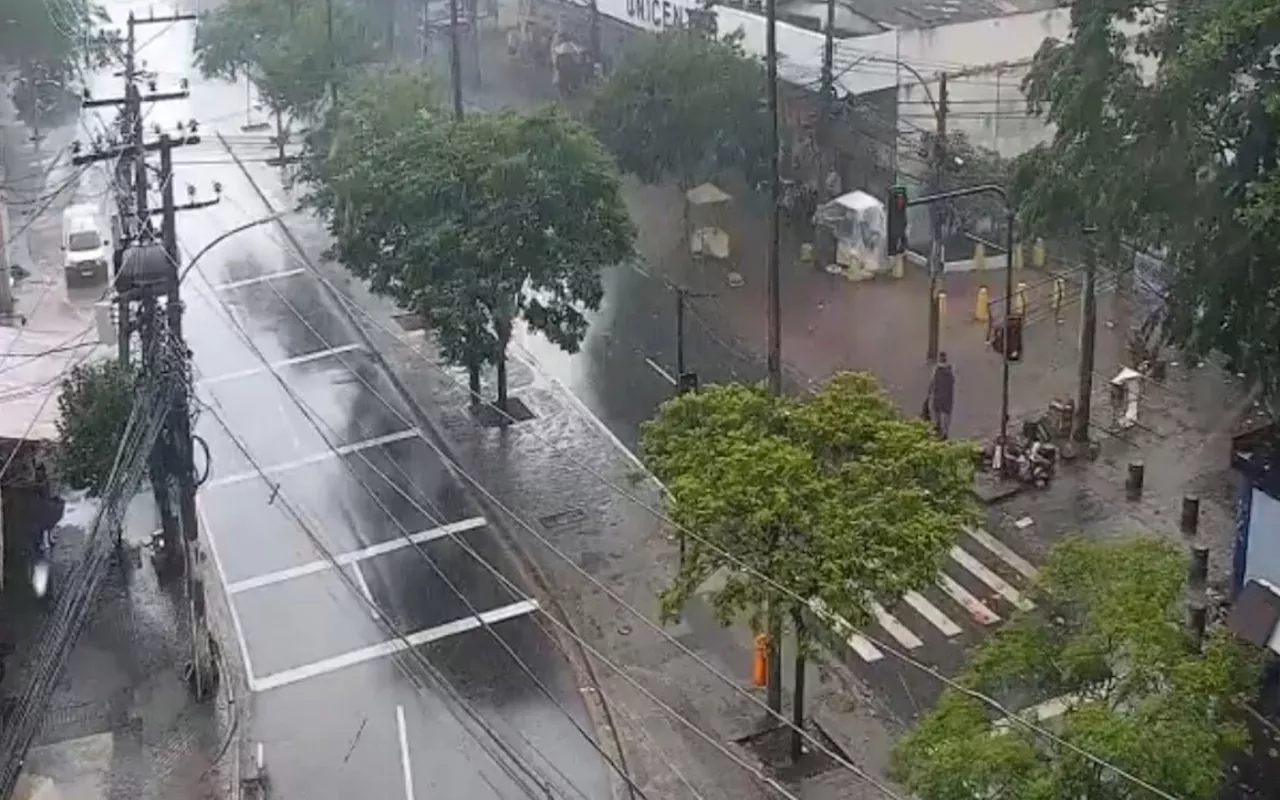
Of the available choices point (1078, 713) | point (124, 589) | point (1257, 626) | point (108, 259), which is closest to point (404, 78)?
point (108, 259)

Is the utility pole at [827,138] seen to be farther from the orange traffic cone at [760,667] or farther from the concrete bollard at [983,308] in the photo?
the orange traffic cone at [760,667]

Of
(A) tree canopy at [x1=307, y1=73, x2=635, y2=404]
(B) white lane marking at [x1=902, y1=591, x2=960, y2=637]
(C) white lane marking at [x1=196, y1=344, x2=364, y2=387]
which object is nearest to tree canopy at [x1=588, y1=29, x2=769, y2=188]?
(C) white lane marking at [x1=196, y1=344, x2=364, y2=387]

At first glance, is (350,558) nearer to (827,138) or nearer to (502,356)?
(502,356)

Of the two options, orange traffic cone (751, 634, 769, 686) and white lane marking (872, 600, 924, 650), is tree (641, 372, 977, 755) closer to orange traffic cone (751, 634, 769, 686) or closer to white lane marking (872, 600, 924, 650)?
orange traffic cone (751, 634, 769, 686)

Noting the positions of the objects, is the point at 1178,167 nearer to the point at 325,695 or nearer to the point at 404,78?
the point at 325,695

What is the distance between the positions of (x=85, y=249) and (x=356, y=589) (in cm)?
1894

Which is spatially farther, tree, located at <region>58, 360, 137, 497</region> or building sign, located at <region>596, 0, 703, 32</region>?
building sign, located at <region>596, 0, 703, 32</region>

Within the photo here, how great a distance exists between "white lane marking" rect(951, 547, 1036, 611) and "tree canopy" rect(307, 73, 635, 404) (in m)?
7.62

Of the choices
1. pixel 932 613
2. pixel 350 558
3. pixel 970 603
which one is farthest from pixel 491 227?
pixel 970 603

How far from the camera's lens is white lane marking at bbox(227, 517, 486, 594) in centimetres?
2545

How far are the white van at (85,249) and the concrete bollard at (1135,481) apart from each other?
24.4 metres

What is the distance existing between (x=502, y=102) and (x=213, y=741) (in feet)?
120

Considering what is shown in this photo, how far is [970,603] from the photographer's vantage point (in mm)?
23844

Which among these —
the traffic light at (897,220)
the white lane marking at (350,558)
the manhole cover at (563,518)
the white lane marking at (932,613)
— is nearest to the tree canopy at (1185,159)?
the traffic light at (897,220)
